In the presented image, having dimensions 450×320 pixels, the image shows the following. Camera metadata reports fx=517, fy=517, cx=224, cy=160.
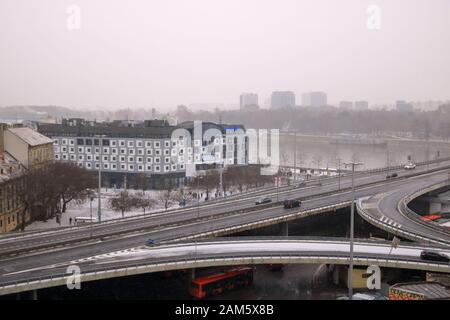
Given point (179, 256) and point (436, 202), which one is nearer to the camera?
point (179, 256)

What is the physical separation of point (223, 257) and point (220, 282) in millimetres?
314

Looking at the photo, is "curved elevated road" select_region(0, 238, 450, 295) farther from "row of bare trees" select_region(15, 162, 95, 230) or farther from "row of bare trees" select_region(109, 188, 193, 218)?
"row of bare trees" select_region(109, 188, 193, 218)

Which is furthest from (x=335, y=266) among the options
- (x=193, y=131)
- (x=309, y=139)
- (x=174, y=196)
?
(x=309, y=139)

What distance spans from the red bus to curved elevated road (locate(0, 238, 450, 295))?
219 mm

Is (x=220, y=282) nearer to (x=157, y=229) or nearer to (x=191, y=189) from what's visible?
(x=157, y=229)

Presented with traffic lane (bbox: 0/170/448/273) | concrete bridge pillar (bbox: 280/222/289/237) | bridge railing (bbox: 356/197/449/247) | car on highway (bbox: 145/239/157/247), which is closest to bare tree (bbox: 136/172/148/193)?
traffic lane (bbox: 0/170/448/273)

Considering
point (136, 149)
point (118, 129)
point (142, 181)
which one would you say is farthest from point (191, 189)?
point (118, 129)

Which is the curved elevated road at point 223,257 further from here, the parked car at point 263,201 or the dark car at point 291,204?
the parked car at point 263,201

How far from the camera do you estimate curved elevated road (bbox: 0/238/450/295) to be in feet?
15.0

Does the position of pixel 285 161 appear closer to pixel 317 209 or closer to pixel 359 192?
pixel 359 192

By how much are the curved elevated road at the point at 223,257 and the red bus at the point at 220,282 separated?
22 cm

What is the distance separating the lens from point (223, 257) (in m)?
5.31

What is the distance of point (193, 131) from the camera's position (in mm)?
14227
